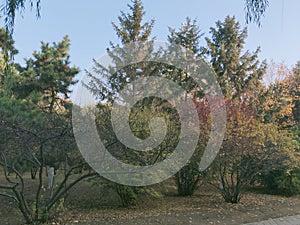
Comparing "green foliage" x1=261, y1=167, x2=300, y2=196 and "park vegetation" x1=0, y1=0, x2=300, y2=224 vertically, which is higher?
"park vegetation" x1=0, y1=0, x2=300, y2=224

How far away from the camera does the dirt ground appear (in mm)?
5434

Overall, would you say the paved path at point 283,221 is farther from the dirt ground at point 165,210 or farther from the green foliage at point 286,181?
the green foliage at point 286,181

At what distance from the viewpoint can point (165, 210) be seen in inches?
255

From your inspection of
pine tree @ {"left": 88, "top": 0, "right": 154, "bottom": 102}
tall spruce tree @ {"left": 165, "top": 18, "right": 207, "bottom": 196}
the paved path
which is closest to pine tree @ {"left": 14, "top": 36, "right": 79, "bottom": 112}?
pine tree @ {"left": 88, "top": 0, "right": 154, "bottom": 102}

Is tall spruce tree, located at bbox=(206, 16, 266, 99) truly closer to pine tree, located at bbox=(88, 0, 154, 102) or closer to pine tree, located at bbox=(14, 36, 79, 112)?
pine tree, located at bbox=(88, 0, 154, 102)

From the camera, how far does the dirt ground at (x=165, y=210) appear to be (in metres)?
5.43

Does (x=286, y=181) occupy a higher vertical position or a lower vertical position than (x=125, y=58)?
lower

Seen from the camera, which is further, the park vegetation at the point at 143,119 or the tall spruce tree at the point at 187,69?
the tall spruce tree at the point at 187,69

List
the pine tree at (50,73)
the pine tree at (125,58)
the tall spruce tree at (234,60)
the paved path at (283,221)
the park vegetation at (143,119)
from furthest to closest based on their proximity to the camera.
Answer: the tall spruce tree at (234,60) < the pine tree at (125,58) < the pine tree at (50,73) < the paved path at (283,221) < the park vegetation at (143,119)

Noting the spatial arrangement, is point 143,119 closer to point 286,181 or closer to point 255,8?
point 255,8

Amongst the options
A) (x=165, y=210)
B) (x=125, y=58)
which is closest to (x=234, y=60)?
(x=125, y=58)

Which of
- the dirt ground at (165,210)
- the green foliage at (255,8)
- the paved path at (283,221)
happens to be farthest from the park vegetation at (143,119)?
the paved path at (283,221)

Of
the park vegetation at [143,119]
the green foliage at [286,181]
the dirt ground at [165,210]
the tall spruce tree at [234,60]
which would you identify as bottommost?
the dirt ground at [165,210]

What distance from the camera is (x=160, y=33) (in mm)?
16656
